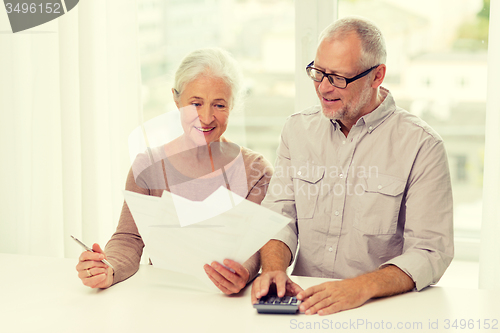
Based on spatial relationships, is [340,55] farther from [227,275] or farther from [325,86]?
[227,275]

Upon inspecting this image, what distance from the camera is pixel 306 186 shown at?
1505mm

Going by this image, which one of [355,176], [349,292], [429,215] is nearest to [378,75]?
[355,176]

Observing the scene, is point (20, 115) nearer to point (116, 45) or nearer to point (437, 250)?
point (116, 45)

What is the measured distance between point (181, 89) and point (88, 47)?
74 cm

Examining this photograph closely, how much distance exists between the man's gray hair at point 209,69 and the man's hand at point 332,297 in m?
0.73

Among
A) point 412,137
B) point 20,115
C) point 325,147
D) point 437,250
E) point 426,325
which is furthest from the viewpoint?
point 20,115

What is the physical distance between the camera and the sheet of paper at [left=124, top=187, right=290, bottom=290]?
3.42 ft

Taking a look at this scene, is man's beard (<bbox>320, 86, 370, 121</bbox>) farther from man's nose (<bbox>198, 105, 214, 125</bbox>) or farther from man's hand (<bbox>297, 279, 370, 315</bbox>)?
man's hand (<bbox>297, 279, 370, 315</bbox>)

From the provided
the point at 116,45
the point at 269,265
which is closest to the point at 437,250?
the point at 269,265

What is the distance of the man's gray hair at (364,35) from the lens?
4.62 feet

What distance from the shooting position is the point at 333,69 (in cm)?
141

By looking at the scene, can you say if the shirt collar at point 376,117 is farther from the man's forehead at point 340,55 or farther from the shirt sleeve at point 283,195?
the shirt sleeve at point 283,195

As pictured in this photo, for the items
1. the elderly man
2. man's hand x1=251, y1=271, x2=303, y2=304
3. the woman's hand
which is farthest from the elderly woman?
man's hand x1=251, y1=271, x2=303, y2=304

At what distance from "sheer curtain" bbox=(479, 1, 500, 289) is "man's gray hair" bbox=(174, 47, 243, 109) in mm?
866
